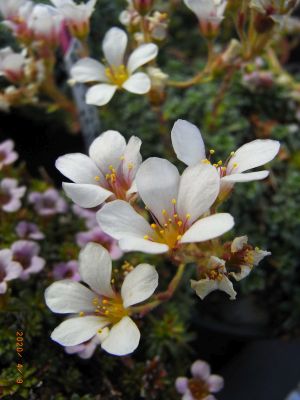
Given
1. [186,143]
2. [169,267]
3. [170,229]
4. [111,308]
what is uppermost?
[186,143]

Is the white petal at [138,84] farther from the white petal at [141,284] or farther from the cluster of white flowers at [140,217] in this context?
the white petal at [141,284]

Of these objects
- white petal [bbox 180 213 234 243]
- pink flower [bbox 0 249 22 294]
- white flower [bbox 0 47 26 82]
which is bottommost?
pink flower [bbox 0 249 22 294]

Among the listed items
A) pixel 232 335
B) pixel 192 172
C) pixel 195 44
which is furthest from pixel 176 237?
pixel 195 44

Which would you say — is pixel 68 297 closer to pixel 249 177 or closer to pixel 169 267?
pixel 249 177

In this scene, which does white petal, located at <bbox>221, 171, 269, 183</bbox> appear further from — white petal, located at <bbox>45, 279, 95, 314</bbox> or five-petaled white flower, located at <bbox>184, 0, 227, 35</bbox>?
five-petaled white flower, located at <bbox>184, 0, 227, 35</bbox>

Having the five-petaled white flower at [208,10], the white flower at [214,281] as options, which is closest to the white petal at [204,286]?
the white flower at [214,281]

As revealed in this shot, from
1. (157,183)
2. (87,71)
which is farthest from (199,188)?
(87,71)

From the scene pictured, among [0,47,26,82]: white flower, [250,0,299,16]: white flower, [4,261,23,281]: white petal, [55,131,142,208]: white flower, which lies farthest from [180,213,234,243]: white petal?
[0,47,26,82]: white flower

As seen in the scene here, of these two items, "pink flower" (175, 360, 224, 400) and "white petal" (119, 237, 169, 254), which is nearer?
"white petal" (119, 237, 169, 254)
